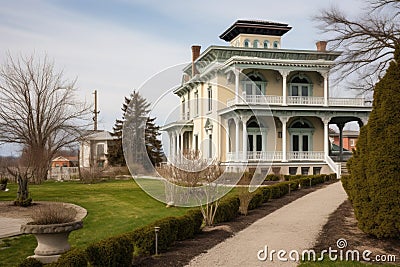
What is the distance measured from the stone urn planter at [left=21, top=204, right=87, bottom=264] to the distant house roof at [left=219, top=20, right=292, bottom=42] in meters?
32.4

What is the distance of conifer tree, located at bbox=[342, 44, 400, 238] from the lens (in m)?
9.39

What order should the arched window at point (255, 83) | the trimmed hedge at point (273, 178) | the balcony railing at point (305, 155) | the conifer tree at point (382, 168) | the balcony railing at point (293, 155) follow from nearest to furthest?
1. the conifer tree at point (382, 168)
2. the trimmed hedge at point (273, 178)
3. the balcony railing at point (293, 155)
4. the balcony railing at point (305, 155)
5. the arched window at point (255, 83)

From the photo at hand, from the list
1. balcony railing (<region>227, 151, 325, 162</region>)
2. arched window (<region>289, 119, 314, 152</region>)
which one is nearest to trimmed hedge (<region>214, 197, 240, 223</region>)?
balcony railing (<region>227, 151, 325, 162</region>)

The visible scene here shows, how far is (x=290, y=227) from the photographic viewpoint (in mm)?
12258

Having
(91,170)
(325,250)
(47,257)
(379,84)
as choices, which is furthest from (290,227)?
(91,170)

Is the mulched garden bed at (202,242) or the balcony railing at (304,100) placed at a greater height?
the balcony railing at (304,100)

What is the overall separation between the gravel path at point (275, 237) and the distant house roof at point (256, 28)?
24.6 metres

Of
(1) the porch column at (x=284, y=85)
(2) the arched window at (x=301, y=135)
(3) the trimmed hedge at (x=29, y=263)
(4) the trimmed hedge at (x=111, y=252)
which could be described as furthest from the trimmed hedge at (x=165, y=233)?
(2) the arched window at (x=301, y=135)

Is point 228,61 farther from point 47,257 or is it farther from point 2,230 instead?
point 47,257

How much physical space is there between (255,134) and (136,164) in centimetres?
2119

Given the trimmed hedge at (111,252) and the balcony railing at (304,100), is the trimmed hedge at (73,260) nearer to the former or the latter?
the trimmed hedge at (111,252)

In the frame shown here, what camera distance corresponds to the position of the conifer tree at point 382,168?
9.39 metres

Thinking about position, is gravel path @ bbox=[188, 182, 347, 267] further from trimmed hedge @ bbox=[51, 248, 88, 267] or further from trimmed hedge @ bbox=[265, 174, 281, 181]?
trimmed hedge @ bbox=[265, 174, 281, 181]

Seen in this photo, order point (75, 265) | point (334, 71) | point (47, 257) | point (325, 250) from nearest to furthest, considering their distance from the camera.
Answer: point (75, 265) → point (47, 257) → point (325, 250) → point (334, 71)
